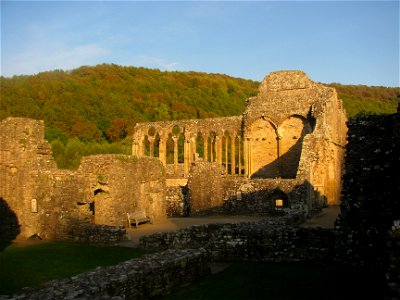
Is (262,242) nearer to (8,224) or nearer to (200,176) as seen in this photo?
(8,224)

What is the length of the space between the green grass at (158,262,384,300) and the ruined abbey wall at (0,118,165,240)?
26.0 feet

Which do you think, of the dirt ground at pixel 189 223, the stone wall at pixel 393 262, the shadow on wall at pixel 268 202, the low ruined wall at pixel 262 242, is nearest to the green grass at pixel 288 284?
the low ruined wall at pixel 262 242

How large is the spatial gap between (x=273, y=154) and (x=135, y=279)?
26207 millimetres

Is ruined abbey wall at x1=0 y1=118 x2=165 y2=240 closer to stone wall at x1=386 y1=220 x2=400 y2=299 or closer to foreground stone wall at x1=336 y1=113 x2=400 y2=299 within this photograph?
foreground stone wall at x1=336 y1=113 x2=400 y2=299

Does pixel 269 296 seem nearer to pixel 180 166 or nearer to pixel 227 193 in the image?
pixel 227 193

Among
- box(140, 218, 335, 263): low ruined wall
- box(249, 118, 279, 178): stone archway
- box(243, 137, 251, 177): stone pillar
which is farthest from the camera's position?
box(243, 137, 251, 177): stone pillar

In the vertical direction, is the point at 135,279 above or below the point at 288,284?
above

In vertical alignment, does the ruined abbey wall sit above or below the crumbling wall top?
below

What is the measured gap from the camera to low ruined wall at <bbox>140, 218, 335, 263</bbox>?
11.0 metres

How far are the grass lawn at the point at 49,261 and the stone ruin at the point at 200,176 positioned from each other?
1.91 m

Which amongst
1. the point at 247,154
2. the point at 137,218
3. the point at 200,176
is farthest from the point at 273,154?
the point at 137,218

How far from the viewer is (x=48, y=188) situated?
16.8 m

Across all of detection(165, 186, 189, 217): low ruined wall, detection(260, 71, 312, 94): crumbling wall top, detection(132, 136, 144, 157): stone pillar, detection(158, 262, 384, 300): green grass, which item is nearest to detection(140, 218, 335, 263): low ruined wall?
detection(158, 262, 384, 300): green grass

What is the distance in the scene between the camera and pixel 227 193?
2233cm
